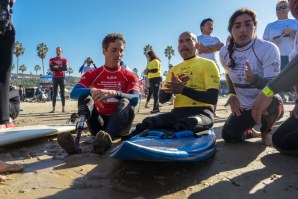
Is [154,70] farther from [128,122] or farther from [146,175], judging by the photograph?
[146,175]

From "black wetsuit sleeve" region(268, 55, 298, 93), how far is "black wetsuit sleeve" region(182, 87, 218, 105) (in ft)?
2.98

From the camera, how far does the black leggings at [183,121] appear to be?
278 cm

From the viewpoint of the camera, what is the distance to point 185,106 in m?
3.33

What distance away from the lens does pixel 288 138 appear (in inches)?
109

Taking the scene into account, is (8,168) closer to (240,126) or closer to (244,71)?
(240,126)

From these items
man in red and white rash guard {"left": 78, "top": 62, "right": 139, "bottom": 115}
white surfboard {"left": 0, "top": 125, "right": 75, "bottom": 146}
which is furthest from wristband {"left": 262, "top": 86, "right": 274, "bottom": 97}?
white surfboard {"left": 0, "top": 125, "right": 75, "bottom": 146}

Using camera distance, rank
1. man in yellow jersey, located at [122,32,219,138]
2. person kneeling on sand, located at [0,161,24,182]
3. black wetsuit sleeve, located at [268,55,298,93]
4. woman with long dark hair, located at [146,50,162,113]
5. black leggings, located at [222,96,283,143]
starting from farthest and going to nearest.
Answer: woman with long dark hair, located at [146,50,162,113], black leggings, located at [222,96,283,143], man in yellow jersey, located at [122,32,219,138], person kneeling on sand, located at [0,161,24,182], black wetsuit sleeve, located at [268,55,298,93]

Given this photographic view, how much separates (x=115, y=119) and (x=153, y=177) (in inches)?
41.1

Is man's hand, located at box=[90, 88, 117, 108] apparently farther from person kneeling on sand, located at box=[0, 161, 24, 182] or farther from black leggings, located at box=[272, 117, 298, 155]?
black leggings, located at box=[272, 117, 298, 155]

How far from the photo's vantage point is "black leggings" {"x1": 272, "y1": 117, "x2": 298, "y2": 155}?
275cm

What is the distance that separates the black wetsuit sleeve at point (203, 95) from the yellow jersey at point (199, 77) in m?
0.07

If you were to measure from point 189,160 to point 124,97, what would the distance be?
4.51 ft

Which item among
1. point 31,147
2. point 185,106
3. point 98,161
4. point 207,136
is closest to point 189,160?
point 207,136

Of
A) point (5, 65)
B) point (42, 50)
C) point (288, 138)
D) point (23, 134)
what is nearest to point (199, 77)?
point (288, 138)
